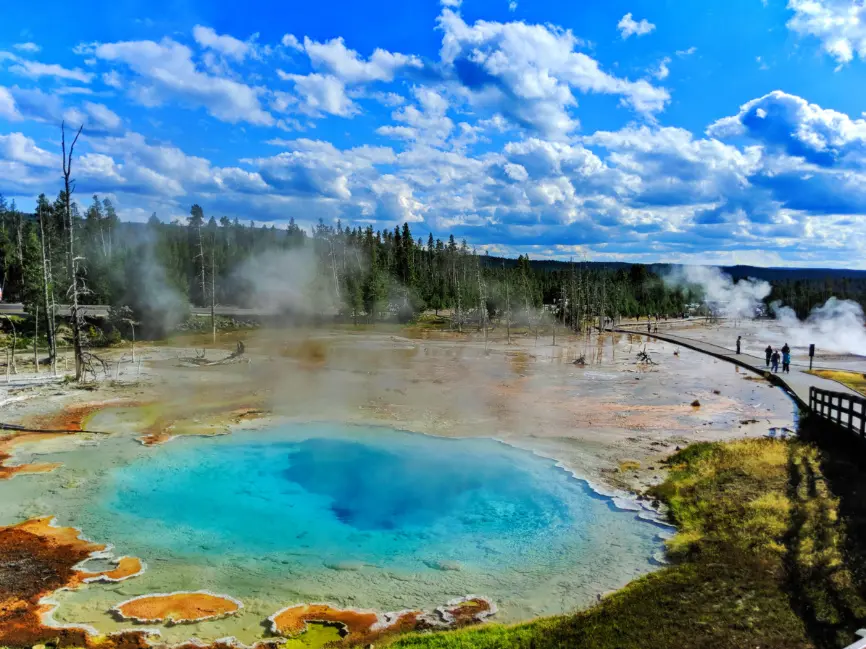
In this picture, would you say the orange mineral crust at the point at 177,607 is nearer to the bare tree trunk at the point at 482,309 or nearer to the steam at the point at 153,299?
the bare tree trunk at the point at 482,309

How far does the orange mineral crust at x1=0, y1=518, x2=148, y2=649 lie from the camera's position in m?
6.95

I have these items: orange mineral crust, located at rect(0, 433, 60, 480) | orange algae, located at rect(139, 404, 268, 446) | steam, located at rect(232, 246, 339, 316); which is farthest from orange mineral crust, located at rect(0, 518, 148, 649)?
steam, located at rect(232, 246, 339, 316)

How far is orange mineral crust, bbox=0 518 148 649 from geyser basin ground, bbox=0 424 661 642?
306 mm

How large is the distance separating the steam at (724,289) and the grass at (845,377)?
6451cm

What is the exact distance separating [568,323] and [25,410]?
5294cm

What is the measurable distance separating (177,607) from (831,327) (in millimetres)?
67266

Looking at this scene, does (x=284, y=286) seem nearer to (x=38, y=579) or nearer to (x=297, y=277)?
(x=297, y=277)

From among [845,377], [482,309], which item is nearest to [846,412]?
[845,377]

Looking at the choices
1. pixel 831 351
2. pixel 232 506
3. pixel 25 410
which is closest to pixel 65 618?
pixel 232 506

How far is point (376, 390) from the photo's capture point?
2322 centimetres

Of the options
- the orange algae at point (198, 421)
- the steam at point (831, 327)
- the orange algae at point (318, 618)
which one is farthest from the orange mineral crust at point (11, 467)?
the steam at point (831, 327)

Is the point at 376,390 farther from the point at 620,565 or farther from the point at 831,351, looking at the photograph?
the point at 831,351

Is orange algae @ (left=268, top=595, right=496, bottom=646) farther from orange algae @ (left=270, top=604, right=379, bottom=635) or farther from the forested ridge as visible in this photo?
the forested ridge

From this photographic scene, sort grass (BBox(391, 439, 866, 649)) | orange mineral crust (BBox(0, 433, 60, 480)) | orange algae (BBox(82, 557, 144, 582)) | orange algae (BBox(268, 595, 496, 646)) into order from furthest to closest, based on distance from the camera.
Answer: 1. orange mineral crust (BBox(0, 433, 60, 480))
2. orange algae (BBox(82, 557, 144, 582))
3. orange algae (BBox(268, 595, 496, 646))
4. grass (BBox(391, 439, 866, 649))
